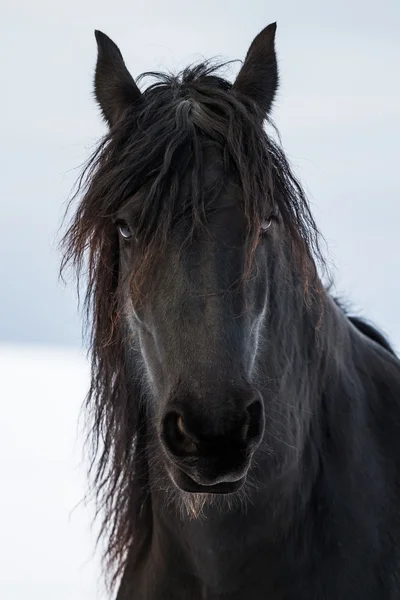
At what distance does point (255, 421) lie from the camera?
1.28 metres

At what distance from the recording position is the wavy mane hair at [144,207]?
4.77 feet

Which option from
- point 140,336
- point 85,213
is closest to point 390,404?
point 140,336

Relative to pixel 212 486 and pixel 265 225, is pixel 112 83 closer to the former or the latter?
pixel 265 225

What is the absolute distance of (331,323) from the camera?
1791 mm

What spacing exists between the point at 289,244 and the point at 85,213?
37 centimetres

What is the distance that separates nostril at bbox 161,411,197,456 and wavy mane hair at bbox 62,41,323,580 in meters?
0.25

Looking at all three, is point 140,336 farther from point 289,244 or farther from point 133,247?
point 289,244

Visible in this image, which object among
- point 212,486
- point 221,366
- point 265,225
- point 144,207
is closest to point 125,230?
point 144,207

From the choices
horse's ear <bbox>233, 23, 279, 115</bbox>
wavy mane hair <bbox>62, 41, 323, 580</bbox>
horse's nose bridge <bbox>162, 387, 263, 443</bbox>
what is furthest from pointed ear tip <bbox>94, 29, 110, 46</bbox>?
horse's nose bridge <bbox>162, 387, 263, 443</bbox>

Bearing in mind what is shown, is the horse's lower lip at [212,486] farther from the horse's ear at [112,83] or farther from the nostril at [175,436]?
the horse's ear at [112,83]

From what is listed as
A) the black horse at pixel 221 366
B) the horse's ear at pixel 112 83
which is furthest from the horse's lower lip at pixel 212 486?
the horse's ear at pixel 112 83

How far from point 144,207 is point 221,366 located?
32cm

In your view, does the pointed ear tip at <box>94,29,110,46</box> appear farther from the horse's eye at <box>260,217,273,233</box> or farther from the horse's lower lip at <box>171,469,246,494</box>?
the horse's lower lip at <box>171,469,246,494</box>

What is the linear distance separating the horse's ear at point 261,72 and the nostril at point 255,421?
64 centimetres
